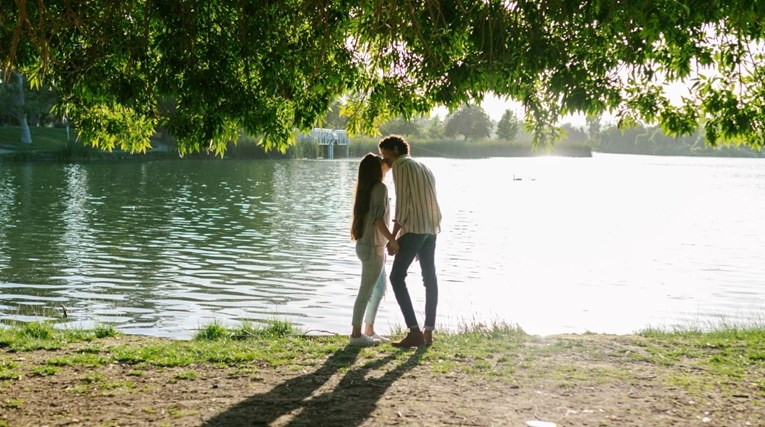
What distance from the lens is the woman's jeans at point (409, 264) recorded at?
747 cm

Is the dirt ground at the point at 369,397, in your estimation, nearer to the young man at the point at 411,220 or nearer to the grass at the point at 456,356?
the grass at the point at 456,356

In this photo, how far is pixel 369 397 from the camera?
579 centimetres

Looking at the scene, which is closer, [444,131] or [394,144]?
[394,144]

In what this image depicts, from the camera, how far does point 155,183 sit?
4438 centimetres

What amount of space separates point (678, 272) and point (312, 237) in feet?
35.5

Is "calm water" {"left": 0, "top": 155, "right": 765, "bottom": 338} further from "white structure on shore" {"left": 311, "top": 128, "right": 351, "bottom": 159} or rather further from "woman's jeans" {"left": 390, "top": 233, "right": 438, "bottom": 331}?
"white structure on shore" {"left": 311, "top": 128, "right": 351, "bottom": 159}

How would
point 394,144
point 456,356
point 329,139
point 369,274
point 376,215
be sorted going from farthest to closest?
1. point 329,139
2. point 394,144
3. point 369,274
4. point 376,215
5. point 456,356

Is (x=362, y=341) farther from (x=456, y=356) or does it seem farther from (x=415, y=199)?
(x=415, y=199)

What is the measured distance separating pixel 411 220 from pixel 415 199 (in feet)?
0.68

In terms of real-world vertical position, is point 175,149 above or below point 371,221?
above

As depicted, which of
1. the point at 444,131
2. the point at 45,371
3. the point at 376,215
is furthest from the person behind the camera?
the point at 444,131

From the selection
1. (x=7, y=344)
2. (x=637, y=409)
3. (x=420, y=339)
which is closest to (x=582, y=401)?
(x=637, y=409)

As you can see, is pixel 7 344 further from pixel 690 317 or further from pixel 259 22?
pixel 690 317

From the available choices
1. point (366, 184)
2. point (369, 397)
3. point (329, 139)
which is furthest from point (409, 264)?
point (329, 139)
